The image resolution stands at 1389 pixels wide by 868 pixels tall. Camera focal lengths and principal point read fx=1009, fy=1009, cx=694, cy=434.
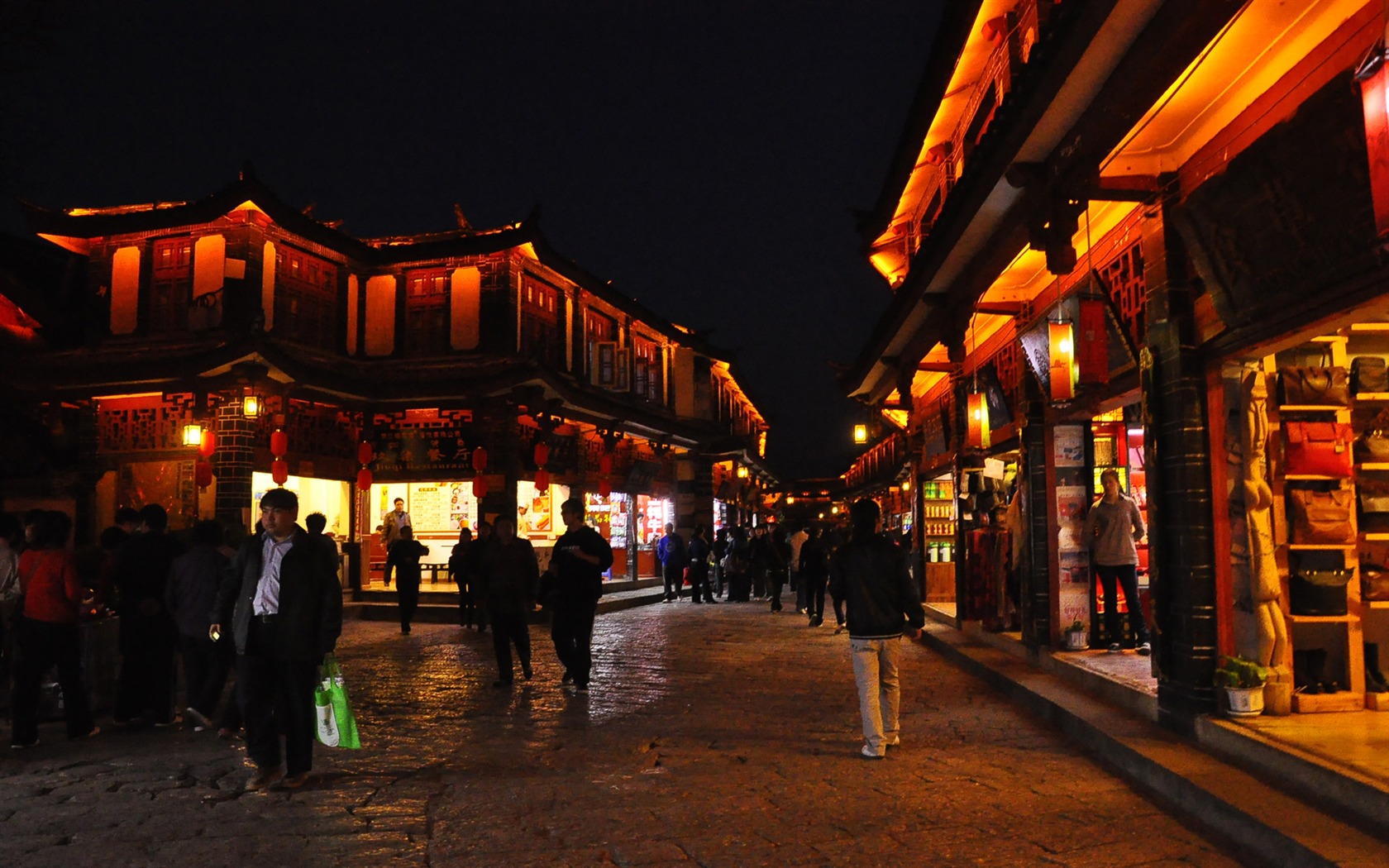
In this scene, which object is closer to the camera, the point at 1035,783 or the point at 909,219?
the point at 1035,783

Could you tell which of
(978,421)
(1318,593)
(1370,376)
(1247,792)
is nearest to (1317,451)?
(1370,376)

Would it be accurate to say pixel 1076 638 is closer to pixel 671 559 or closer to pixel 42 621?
pixel 42 621

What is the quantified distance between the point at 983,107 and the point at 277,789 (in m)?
10.7

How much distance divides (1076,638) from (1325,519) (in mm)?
3762

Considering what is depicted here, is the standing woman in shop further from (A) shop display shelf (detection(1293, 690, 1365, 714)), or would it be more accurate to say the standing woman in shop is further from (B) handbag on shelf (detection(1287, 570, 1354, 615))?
(A) shop display shelf (detection(1293, 690, 1365, 714))

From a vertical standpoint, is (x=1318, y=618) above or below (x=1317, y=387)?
below

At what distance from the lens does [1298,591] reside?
6543 mm

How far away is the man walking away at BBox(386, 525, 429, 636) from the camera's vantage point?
1502 cm

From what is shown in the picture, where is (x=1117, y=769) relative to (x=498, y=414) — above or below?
Result: below

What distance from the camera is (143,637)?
7.96m

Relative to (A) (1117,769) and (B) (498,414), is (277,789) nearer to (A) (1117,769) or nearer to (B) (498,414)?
(A) (1117,769)

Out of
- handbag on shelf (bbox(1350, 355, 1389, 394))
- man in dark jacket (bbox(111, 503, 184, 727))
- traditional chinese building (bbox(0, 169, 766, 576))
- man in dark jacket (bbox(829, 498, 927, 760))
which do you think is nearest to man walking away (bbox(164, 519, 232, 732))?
man in dark jacket (bbox(111, 503, 184, 727))

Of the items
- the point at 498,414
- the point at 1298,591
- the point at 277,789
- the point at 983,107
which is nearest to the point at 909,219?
the point at 983,107

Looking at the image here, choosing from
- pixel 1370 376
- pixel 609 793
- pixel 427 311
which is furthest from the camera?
pixel 427 311
